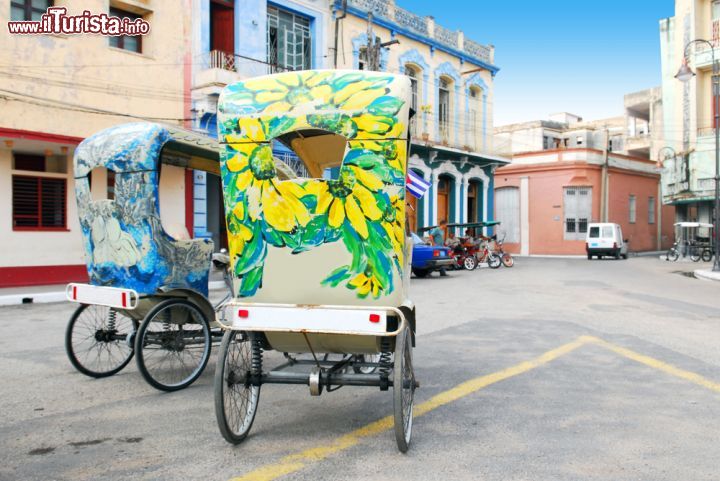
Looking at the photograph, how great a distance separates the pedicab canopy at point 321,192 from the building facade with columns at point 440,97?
19329 mm

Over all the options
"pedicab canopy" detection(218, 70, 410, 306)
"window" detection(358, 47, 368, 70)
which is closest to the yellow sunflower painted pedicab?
"pedicab canopy" detection(218, 70, 410, 306)

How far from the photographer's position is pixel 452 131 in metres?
29.2

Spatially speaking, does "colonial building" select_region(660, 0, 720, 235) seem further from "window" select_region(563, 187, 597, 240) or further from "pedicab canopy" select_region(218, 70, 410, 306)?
"pedicab canopy" select_region(218, 70, 410, 306)

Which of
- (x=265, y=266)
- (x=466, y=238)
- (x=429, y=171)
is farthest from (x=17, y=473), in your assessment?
(x=429, y=171)

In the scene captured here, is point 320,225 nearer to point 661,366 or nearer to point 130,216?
point 130,216

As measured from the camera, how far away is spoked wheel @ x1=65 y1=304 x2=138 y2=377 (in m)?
6.12

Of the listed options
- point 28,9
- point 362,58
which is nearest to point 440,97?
point 362,58

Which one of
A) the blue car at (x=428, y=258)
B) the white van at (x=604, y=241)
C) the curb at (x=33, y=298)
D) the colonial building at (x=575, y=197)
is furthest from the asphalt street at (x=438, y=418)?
the colonial building at (x=575, y=197)

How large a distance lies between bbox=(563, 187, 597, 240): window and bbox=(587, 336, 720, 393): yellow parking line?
29.5m

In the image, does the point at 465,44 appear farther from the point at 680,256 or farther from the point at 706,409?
the point at 706,409

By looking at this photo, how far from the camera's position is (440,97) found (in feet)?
95.8

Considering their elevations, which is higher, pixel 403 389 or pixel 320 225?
pixel 320 225

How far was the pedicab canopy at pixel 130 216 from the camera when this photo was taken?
5609 mm

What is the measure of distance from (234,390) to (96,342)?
9.38 ft
